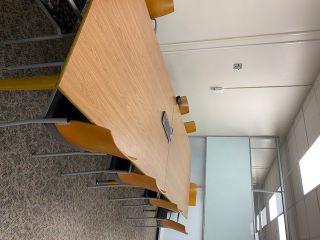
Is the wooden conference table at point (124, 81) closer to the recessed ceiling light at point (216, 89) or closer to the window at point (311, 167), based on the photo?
the recessed ceiling light at point (216, 89)

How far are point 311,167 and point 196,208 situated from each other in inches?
67.8

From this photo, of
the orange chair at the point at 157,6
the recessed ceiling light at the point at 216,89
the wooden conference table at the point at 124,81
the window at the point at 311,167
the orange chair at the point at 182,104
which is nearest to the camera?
the wooden conference table at the point at 124,81

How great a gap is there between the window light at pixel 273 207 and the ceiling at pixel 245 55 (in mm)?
1258

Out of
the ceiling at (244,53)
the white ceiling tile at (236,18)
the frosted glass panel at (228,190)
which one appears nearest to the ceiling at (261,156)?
the frosted glass panel at (228,190)

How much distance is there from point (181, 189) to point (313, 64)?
184cm

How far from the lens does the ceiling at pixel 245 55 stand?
2.39 metres

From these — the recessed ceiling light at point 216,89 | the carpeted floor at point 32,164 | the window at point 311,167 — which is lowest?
the carpeted floor at point 32,164

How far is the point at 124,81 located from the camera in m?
1.20

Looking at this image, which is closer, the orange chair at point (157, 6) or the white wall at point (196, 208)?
the orange chair at point (157, 6)

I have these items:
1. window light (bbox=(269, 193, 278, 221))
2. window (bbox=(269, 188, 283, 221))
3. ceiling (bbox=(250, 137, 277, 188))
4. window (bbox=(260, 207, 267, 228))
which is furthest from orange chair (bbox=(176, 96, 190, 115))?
window (bbox=(260, 207, 267, 228))

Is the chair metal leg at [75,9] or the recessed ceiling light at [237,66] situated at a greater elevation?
the recessed ceiling light at [237,66]

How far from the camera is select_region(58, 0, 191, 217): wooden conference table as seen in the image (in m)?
0.88

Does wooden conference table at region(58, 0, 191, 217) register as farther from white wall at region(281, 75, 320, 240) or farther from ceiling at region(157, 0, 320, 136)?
white wall at region(281, 75, 320, 240)

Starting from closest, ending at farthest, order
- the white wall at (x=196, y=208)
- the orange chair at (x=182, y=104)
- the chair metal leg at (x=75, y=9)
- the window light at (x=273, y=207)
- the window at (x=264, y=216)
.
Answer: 1. the chair metal leg at (x=75, y=9)
2. the orange chair at (x=182, y=104)
3. the white wall at (x=196, y=208)
4. the window light at (x=273, y=207)
5. the window at (x=264, y=216)
